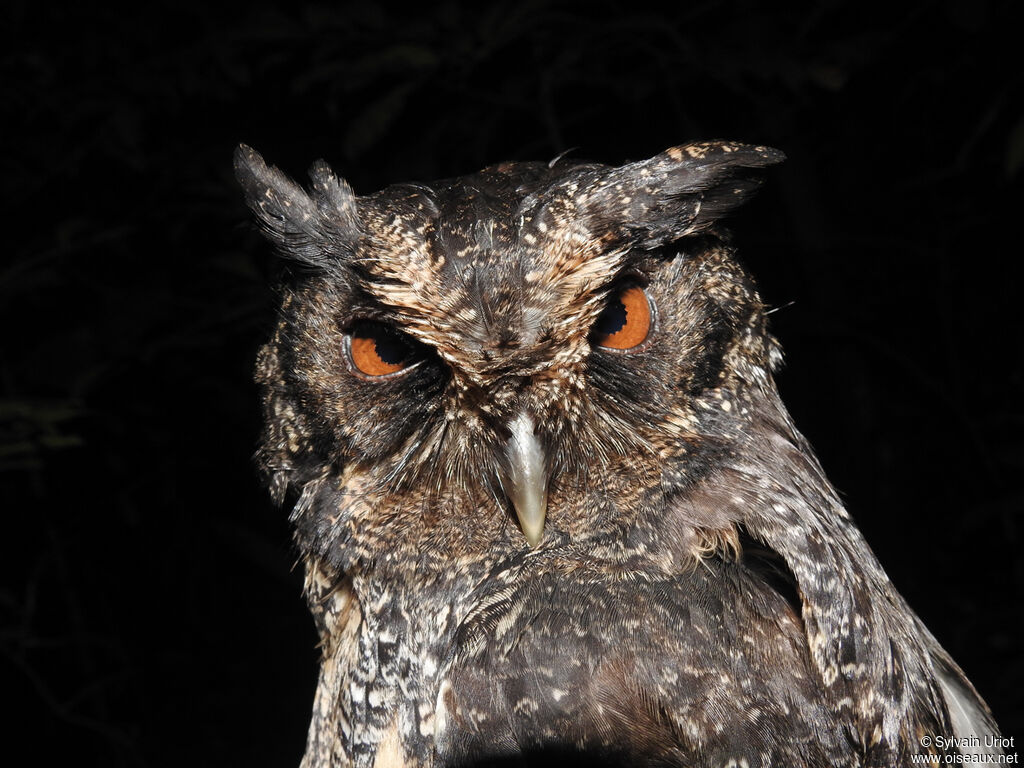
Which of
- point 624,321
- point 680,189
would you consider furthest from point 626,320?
point 680,189

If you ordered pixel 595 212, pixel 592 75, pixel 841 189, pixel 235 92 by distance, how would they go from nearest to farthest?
pixel 595 212 → pixel 592 75 → pixel 235 92 → pixel 841 189

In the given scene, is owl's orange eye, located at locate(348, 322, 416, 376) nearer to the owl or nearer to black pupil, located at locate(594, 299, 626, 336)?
the owl

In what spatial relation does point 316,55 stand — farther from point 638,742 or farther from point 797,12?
point 638,742

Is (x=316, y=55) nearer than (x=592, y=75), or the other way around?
(x=316, y=55)

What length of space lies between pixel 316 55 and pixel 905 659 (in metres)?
2.14

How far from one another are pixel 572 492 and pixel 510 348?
29 cm

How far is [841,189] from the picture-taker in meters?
3.46

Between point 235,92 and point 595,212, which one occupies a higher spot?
point 235,92

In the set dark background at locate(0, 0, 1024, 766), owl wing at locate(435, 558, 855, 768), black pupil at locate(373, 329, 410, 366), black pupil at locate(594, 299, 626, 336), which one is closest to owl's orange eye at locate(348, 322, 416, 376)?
black pupil at locate(373, 329, 410, 366)

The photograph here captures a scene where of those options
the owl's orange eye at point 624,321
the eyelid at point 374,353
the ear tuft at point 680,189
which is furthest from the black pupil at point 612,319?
the eyelid at point 374,353

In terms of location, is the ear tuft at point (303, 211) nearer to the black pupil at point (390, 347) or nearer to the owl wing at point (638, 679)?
the black pupil at point (390, 347)

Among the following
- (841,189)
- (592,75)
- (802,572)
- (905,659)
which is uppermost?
(592,75)

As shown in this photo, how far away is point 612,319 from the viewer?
1.25 metres

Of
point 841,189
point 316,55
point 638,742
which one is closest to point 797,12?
point 841,189
